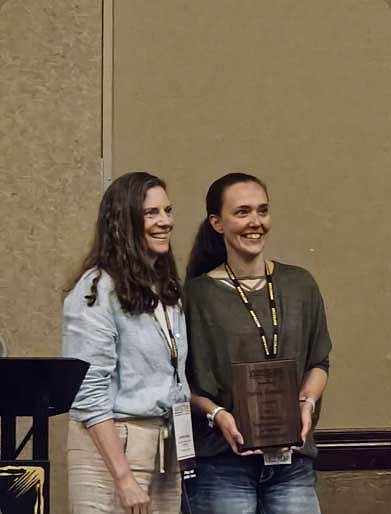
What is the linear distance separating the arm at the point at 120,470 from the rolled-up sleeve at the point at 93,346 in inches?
1.9

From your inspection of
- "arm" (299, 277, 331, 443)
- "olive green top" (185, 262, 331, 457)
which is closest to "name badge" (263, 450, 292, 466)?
"olive green top" (185, 262, 331, 457)

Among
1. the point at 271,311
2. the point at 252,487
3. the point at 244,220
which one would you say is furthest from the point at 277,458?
the point at 244,220

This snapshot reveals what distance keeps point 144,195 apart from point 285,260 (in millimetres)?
1947

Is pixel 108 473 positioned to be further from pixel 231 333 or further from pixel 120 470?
pixel 231 333

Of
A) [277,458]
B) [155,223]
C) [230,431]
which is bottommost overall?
[277,458]

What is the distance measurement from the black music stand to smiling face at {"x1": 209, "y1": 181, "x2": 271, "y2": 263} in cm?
96

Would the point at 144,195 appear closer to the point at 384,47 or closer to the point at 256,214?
the point at 256,214

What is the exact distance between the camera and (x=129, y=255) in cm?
414

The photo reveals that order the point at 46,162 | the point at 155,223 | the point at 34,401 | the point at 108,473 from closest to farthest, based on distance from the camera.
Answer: the point at 34,401
the point at 108,473
the point at 155,223
the point at 46,162

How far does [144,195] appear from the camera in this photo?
166 inches

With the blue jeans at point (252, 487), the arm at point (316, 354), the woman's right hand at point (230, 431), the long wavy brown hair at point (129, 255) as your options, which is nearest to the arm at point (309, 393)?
the arm at point (316, 354)

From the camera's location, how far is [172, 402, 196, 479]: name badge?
401 centimetres

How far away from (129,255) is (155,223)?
0.54 ft

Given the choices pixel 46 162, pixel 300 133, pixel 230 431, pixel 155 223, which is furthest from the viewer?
pixel 300 133
